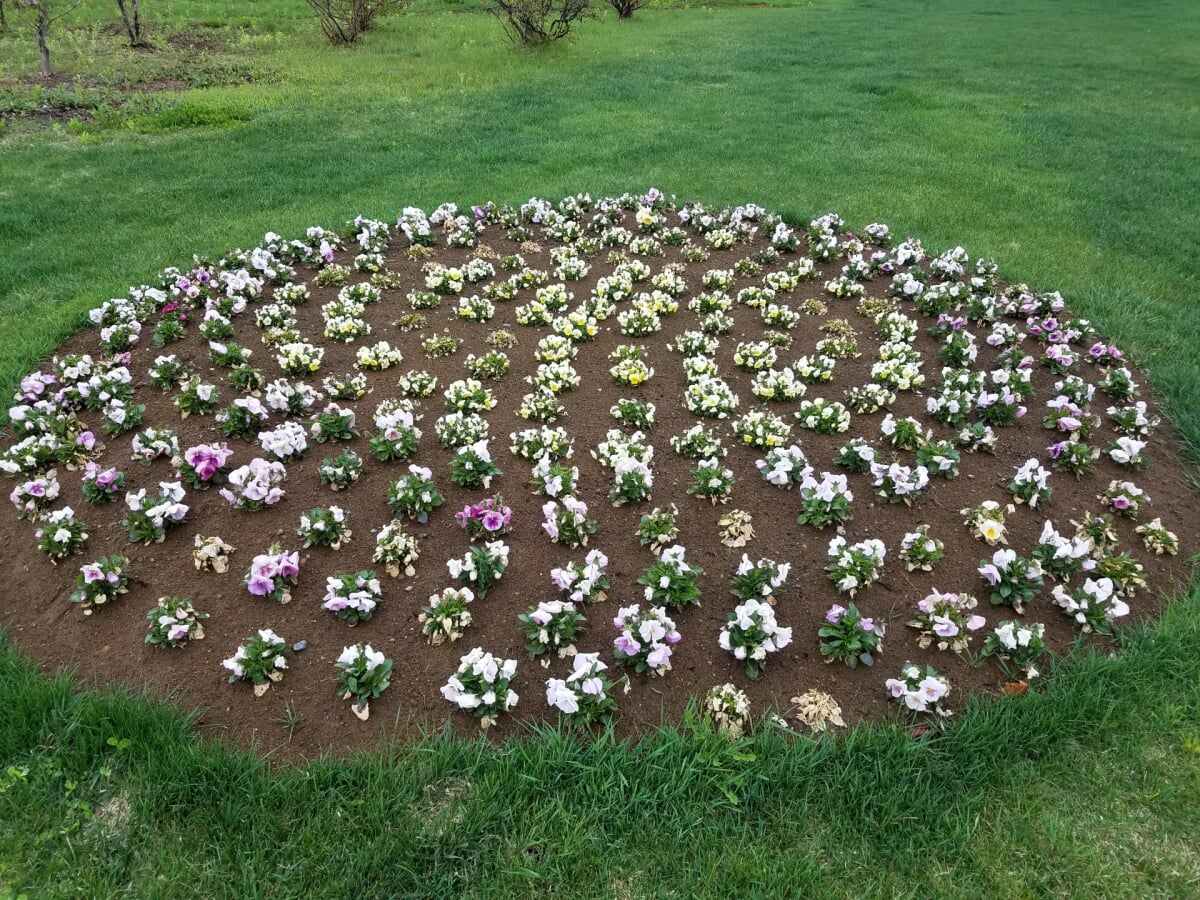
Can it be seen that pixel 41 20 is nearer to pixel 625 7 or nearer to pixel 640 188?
pixel 640 188

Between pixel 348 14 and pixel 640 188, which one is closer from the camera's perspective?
pixel 640 188

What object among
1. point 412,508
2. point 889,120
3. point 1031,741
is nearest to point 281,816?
point 412,508

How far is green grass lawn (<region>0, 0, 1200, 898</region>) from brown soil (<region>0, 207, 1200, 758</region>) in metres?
0.21

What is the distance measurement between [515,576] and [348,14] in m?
16.2

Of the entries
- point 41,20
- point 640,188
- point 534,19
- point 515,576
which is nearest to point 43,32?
point 41,20

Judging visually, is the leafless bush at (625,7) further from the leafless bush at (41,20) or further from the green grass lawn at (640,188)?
the leafless bush at (41,20)

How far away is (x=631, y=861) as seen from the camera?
93.9 inches

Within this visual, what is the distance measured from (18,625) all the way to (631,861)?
278cm

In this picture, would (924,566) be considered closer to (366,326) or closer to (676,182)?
(366,326)

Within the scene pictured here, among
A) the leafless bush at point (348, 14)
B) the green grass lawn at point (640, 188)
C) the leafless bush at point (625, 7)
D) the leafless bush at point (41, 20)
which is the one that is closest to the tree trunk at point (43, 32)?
the leafless bush at point (41, 20)

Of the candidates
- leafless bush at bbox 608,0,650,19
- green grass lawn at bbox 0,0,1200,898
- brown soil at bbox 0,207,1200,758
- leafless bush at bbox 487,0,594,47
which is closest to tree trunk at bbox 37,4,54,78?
green grass lawn at bbox 0,0,1200,898

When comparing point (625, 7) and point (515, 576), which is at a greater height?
point (625, 7)

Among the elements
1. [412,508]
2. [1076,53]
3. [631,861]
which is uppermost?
[1076,53]

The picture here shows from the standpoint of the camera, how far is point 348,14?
603 inches
